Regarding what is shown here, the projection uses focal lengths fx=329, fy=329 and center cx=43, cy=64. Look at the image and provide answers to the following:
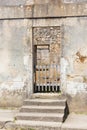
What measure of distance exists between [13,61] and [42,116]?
2.16 metres

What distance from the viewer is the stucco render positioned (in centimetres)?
916

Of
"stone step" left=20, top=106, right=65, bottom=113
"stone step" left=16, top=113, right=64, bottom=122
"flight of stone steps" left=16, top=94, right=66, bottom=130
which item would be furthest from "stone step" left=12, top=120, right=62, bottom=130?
"stone step" left=20, top=106, right=65, bottom=113

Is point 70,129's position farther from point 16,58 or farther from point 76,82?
point 16,58

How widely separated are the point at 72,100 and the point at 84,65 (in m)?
1.03

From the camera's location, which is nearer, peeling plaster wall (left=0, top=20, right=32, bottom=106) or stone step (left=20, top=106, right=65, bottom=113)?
stone step (left=20, top=106, right=65, bottom=113)

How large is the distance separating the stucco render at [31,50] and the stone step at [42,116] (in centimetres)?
114

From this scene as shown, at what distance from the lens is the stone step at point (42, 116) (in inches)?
317

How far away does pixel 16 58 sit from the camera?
9.56 metres

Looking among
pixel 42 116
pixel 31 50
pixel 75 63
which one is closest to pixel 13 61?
pixel 31 50

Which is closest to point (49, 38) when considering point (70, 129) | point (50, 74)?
point (50, 74)

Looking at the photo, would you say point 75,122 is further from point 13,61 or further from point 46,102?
point 13,61

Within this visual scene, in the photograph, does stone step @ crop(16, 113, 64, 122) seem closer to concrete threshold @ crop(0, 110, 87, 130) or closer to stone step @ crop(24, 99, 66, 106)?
concrete threshold @ crop(0, 110, 87, 130)

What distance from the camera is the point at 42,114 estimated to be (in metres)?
8.33

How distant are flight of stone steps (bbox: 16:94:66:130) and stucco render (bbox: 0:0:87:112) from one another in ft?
1.79
